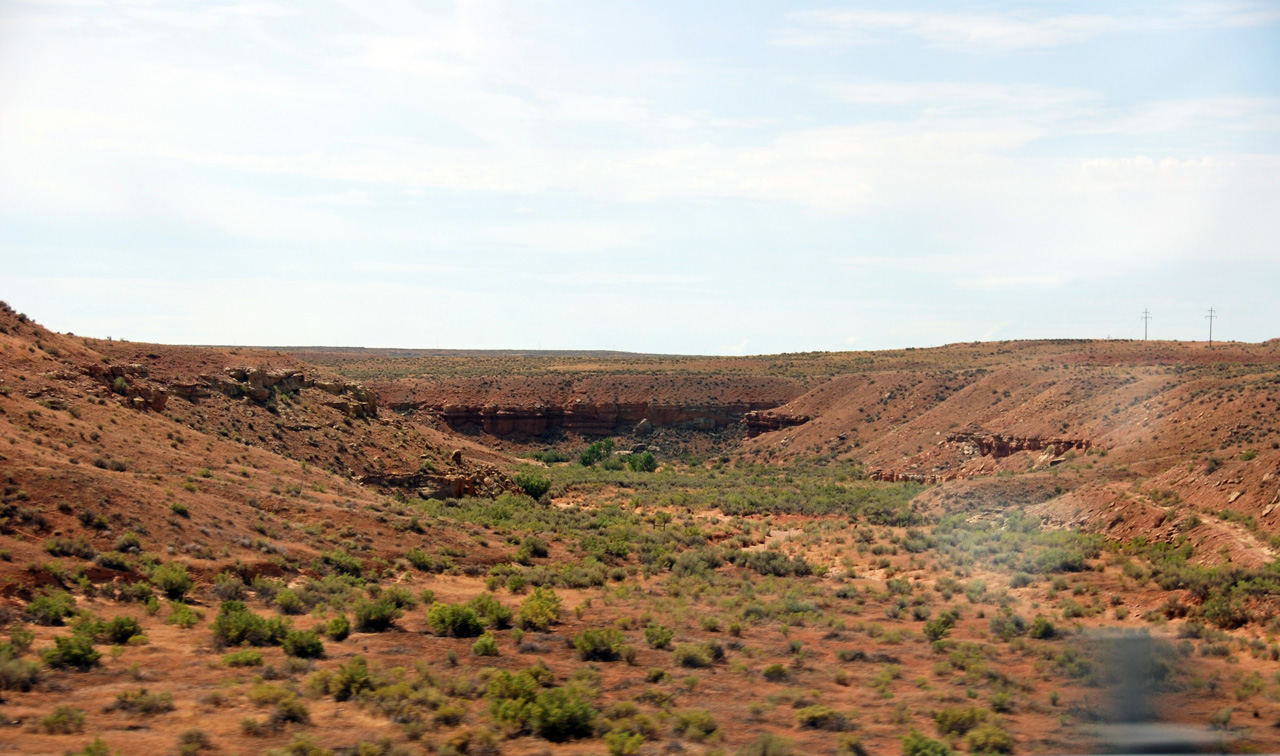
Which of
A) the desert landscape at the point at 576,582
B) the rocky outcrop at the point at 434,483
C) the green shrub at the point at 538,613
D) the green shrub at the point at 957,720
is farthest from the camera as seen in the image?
the rocky outcrop at the point at 434,483

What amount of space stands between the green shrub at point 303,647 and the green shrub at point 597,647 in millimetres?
4574

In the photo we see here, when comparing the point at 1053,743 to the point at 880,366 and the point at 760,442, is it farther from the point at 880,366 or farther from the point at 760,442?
the point at 880,366

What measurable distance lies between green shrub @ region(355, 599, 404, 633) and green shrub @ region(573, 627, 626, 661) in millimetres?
3896

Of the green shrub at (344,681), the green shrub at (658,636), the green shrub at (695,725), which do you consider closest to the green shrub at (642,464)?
the green shrub at (658,636)

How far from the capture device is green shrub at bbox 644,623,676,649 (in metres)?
17.1

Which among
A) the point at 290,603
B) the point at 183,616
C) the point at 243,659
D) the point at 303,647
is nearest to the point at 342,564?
the point at 290,603

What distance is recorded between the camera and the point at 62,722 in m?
10.7

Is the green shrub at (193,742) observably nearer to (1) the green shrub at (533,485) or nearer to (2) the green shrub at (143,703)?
(2) the green shrub at (143,703)

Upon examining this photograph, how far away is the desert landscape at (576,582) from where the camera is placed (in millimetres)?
12336

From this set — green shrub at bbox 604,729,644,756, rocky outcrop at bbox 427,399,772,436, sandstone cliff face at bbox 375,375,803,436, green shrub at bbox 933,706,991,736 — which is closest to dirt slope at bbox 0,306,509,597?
green shrub at bbox 604,729,644,756

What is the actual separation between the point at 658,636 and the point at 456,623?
397 centimetres

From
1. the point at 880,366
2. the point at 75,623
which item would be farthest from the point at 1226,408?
the point at 880,366

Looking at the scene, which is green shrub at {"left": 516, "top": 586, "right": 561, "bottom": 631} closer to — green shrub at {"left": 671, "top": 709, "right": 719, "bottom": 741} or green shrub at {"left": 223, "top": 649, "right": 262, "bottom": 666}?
green shrub at {"left": 223, "top": 649, "right": 262, "bottom": 666}

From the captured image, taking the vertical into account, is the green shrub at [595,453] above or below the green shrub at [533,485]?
below
